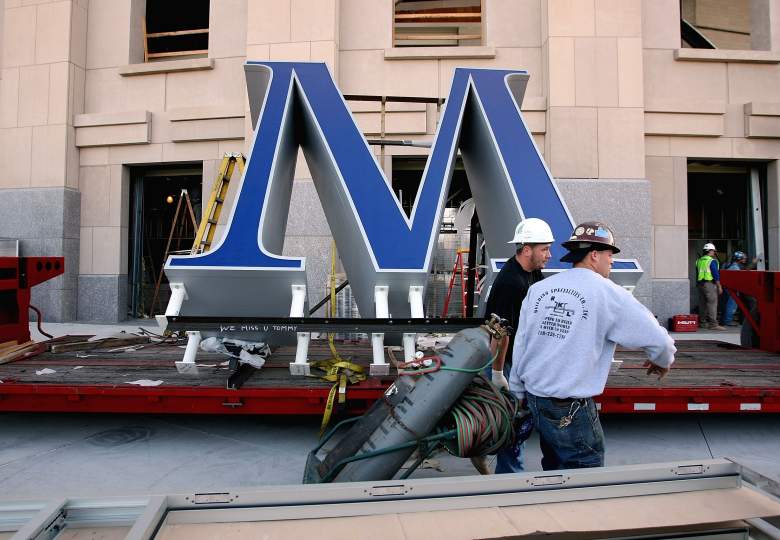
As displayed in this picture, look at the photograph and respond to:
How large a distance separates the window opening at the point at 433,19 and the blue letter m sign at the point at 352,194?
671 cm

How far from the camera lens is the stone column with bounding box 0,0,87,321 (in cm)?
1162

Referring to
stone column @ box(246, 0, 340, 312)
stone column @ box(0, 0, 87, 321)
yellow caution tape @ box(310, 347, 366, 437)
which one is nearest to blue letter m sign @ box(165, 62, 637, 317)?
yellow caution tape @ box(310, 347, 366, 437)

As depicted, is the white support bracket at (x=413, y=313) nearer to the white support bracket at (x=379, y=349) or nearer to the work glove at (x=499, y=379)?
the white support bracket at (x=379, y=349)

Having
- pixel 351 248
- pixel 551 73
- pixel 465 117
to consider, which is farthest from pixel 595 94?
pixel 351 248

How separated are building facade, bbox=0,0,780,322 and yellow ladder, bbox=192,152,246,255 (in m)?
1.94

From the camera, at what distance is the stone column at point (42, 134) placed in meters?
11.6

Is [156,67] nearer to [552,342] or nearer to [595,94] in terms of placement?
[595,94]

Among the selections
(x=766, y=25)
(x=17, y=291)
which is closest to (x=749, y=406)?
(x=17, y=291)

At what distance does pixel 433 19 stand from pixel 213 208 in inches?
316

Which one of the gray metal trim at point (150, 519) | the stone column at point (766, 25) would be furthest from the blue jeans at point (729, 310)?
the gray metal trim at point (150, 519)

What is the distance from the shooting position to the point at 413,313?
4.92 metres

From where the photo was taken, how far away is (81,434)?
4.80 metres

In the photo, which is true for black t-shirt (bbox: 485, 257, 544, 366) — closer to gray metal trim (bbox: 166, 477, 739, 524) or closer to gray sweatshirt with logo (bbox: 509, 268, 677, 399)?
gray sweatshirt with logo (bbox: 509, 268, 677, 399)

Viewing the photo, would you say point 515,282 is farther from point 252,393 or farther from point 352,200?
point 252,393
